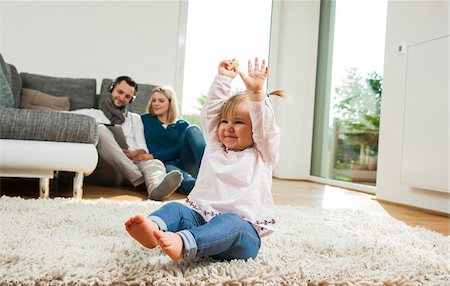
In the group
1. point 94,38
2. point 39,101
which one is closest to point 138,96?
point 39,101

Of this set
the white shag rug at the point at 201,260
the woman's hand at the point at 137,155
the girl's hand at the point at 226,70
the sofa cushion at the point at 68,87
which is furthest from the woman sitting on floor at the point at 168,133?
the girl's hand at the point at 226,70

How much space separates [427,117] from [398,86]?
405 mm

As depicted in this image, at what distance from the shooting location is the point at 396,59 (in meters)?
3.06

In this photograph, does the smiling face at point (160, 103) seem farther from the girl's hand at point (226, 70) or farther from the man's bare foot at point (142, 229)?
the man's bare foot at point (142, 229)

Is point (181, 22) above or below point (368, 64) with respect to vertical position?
above

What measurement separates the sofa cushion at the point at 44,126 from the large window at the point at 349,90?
7.69 ft

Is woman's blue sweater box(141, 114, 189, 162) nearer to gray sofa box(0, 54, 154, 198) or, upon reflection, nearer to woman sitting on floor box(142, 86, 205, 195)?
woman sitting on floor box(142, 86, 205, 195)

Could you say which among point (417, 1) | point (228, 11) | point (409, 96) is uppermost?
point (228, 11)

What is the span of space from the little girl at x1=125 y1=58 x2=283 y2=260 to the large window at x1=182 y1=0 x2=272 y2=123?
10.6ft

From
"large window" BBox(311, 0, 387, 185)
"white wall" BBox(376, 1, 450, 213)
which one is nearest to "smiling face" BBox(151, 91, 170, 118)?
"white wall" BBox(376, 1, 450, 213)

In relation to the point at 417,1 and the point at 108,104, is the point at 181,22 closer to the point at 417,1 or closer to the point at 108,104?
the point at 108,104

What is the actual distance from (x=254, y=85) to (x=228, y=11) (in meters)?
3.83

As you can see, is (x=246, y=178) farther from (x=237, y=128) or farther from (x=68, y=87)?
(x=68, y=87)

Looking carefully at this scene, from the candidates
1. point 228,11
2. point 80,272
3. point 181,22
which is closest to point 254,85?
point 80,272
